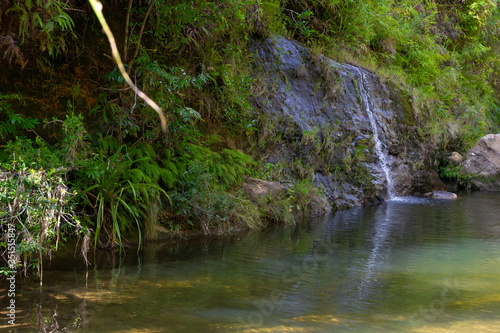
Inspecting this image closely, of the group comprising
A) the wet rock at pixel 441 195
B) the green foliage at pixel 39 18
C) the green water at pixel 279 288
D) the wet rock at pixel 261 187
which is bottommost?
the green water at pixel 279 288

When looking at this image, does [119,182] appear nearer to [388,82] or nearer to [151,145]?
[151,145]


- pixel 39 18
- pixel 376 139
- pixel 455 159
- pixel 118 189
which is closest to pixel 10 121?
pixel 118 189

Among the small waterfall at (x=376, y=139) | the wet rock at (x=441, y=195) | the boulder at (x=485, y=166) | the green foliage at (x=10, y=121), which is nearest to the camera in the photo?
the green foliage at (x=10, y=121)

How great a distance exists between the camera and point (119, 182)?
222 inches

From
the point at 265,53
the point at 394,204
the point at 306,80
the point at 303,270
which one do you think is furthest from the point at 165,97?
the point at 394,204

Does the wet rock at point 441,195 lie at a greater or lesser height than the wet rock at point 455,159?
lesser

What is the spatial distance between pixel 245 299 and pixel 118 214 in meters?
2.39

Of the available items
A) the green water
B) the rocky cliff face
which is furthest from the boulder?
the green water

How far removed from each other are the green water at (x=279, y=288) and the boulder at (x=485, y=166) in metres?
9.31

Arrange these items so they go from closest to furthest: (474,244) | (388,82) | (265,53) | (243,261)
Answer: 1. (243,261)
2. (474,244)
3. (265,53)
4. (388,82)

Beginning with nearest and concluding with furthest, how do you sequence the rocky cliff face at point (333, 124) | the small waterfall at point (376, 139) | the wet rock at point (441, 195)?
the rocky cliff face at point (333, 124) < the small waterfall at point (376, 139) < the wet rock at point (441, 195)

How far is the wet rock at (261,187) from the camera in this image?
7.89 metres

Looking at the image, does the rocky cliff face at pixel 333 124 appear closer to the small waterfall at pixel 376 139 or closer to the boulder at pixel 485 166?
the small waterfall at pixel 376 139

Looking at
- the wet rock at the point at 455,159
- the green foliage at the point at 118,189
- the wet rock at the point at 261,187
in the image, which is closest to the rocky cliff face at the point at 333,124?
the wet rock at the point at 261,187
